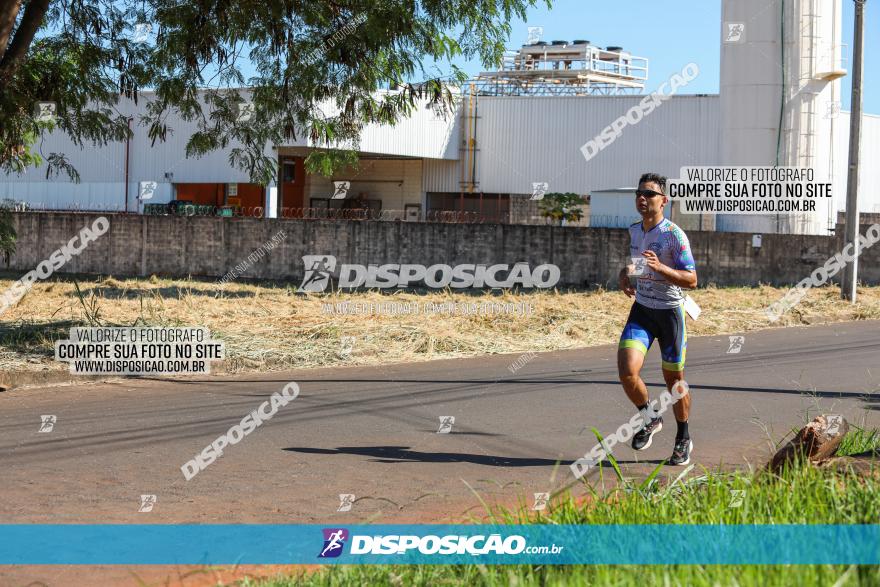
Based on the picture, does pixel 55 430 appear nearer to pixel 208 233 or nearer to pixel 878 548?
pixel 878 548

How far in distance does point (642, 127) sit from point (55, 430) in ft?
147

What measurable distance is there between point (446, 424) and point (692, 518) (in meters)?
4.86

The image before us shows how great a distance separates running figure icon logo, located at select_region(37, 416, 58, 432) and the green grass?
523 cm

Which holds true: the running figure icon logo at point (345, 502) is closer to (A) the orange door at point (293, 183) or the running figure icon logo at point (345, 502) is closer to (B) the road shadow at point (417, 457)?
(B) the road shadow at point (417, 457)

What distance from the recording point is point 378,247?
35219 millimetres

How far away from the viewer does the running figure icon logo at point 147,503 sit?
6.79 meters

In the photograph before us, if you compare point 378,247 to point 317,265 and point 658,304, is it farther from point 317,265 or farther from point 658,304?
point 658,304

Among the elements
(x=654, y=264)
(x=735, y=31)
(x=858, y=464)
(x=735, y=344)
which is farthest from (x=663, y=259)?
(x=735, y=31)

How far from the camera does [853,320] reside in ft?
74.5

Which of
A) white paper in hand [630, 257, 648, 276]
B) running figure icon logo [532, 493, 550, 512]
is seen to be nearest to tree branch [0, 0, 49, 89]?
white paper in hand [630, 257, 648, 276]

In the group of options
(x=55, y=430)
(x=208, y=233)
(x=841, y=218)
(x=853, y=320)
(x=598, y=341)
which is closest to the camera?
(x=55, y=430)

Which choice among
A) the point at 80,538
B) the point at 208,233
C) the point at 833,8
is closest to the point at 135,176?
the point at 208,233

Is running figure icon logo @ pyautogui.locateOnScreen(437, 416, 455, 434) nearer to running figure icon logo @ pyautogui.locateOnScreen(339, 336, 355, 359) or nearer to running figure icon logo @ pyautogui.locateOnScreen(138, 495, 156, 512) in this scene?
running figure icon logo @ pyautogui.locateOnScreen(138, 495, 156, 512)

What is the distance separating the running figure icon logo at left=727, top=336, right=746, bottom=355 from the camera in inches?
655
